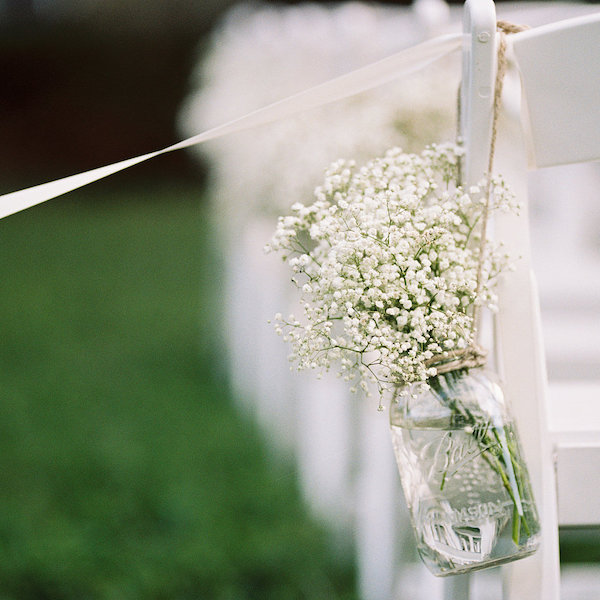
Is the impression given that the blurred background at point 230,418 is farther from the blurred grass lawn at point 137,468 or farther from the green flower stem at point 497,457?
the green flower stem at point 497,457

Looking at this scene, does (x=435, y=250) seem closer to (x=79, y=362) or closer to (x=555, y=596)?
(x=555, y=596)

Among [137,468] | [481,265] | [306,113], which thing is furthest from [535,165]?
[137,468]

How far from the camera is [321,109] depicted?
1.95 metres

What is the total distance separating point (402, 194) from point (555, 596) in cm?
49

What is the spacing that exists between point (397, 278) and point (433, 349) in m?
0.08

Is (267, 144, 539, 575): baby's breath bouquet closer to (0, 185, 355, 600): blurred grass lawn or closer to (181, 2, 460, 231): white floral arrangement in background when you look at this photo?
(181, 2, 460, 231): white floral arrangement in background

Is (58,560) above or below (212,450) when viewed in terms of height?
below

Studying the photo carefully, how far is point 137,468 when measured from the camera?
310 cm

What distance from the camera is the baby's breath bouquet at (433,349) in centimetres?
96

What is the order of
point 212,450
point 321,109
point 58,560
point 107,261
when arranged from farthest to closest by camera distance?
point 107,261, point 212,450, point 58,560, point 321,109

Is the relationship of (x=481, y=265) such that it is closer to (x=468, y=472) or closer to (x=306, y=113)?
(x=468, y=472)

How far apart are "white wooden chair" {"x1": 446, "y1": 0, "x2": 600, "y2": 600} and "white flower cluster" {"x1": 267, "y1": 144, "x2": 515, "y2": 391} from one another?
45 millimetres

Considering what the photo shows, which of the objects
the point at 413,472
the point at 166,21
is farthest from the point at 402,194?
the point at 166,21

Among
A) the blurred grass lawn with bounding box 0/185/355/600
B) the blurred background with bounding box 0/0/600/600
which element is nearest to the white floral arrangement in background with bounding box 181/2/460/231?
the blurred background with bounding box 0/0/600/600
